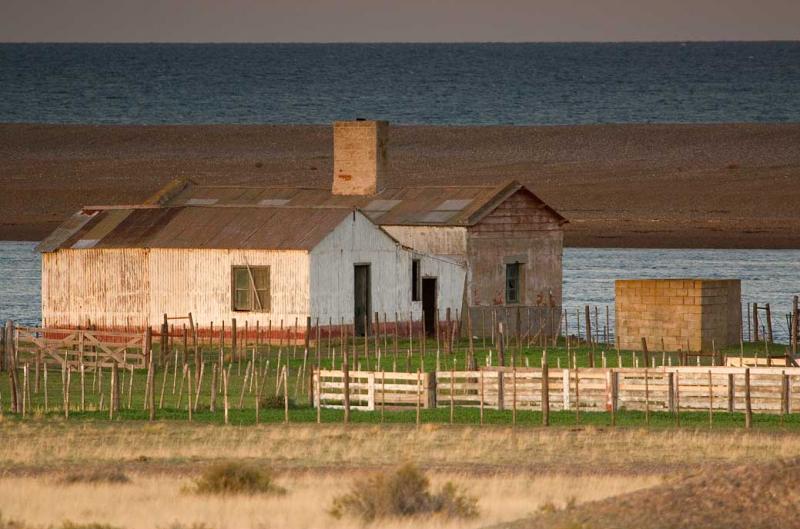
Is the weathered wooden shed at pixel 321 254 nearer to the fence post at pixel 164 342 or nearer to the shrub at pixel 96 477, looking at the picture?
the fence post at pixel 164 342

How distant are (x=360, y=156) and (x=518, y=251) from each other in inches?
226

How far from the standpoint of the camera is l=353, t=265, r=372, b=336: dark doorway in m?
50.5

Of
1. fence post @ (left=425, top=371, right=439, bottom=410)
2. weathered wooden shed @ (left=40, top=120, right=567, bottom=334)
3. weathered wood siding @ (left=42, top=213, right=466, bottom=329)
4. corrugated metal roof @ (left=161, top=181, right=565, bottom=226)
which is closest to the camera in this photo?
fence post @ (left=425, top=371, right=439, bottom=410)

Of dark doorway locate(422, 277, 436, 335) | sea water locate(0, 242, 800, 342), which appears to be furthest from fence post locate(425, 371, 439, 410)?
sea water locate(0, 242, 800, 342)

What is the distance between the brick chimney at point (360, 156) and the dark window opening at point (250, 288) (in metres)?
7.69

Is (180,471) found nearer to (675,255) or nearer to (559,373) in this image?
(559,373)

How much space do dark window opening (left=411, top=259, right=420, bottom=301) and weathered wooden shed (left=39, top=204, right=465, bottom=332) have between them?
0.36 feet

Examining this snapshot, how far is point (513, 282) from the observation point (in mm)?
54188

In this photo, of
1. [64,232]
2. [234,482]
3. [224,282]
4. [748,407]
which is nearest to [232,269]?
[224,282]

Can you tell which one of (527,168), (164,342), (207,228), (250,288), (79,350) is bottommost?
(79,350)

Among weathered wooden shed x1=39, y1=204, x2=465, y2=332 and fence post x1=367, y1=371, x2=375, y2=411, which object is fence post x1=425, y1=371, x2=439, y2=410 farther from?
→ weathered wooden shed x1=39, y1=204, x2=465, y2=332

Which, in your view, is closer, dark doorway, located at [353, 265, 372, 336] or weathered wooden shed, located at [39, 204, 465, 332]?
weathered wooden shed, located at [39, 204, 465, 332]

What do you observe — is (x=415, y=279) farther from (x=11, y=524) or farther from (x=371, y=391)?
(x=11, y=524)

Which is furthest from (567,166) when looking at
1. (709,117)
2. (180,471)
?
(180,471)
